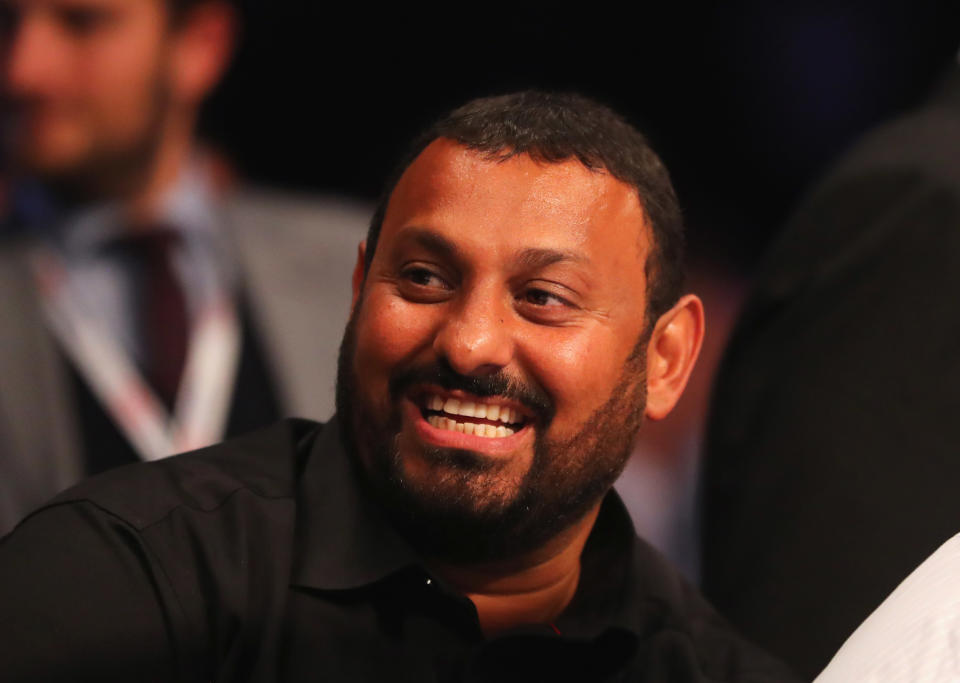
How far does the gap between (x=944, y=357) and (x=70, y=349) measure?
1.47 m

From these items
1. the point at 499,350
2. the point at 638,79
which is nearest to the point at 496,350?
the point at 499,350

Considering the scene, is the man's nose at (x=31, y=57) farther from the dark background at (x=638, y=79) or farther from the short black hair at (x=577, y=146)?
the short black hair at (x=577, y=146)

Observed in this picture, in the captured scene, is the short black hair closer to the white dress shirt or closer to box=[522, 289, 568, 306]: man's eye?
box=[522, 289, 568, 306]: man's eye

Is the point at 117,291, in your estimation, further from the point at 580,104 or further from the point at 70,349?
the point at 580,104

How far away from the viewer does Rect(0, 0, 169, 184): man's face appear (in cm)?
218

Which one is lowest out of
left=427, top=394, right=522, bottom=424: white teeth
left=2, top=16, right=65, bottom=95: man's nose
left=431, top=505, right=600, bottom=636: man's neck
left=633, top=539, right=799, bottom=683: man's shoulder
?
left=633, top=539, right=799, bottom=683: man's shoulder

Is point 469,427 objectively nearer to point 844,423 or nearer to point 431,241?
point 431,241

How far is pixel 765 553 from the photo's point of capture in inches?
63.7

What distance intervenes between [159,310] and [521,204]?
129cm

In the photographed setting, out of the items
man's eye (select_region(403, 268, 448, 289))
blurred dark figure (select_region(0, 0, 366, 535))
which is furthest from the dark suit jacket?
man's eye (select_region(403, 268, 448, 289))

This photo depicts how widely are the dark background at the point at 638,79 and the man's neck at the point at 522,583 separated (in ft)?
4.28

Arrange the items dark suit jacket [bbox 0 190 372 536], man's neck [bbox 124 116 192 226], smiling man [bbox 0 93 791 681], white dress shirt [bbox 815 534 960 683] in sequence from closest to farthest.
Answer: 1. white dress shirt [bbox 815 534 960 683]
2. smiling man [bbox 0 93 791 681]
3. dark suit jacket [bbox 0 190 372 536]
4. man's neck [bbox 124 116 192 226]

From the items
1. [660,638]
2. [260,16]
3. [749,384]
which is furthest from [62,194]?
[660,638]

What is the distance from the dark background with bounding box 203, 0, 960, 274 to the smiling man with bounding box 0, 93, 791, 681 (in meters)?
1.16
